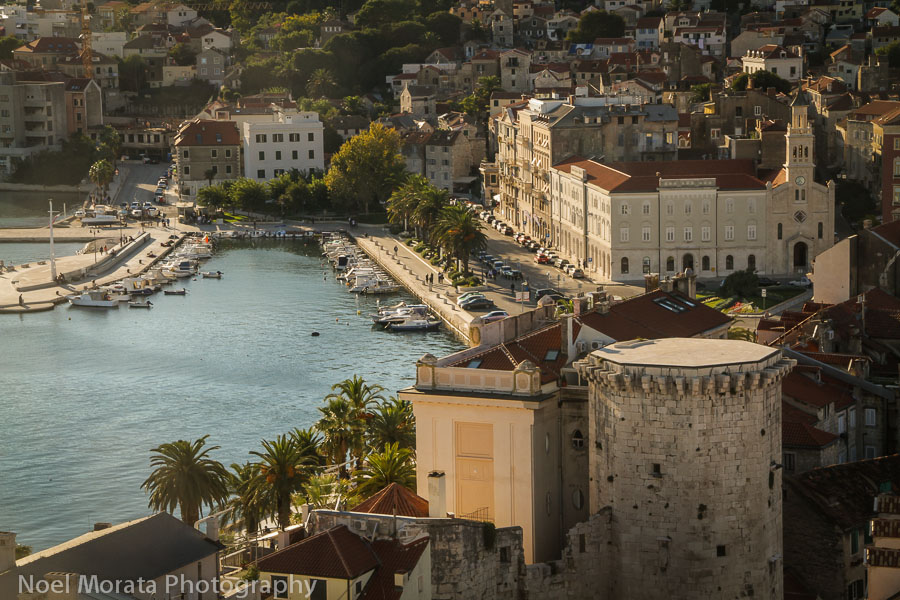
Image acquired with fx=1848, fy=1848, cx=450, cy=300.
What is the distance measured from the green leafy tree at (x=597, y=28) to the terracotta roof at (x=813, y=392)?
103 metres

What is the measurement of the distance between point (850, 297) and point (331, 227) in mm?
48683

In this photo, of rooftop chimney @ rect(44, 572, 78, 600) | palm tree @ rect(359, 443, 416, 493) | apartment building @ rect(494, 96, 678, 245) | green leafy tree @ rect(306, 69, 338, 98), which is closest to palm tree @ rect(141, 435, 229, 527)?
palm tree @ rect(359, 443, 416, 493)

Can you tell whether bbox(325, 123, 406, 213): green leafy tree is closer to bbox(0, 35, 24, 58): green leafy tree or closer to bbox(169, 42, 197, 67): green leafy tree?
bbox(169, 42, 197, 67): green leafy tree

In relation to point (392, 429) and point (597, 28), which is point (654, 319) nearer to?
point (392, 429)

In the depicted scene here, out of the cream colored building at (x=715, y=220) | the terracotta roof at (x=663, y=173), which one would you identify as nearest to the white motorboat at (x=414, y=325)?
the cream colored building at (x=715, y=220)

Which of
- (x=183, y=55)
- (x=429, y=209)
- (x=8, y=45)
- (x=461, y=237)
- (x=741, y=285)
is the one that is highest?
(x=8, y=45)

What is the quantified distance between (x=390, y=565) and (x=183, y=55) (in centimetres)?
12016

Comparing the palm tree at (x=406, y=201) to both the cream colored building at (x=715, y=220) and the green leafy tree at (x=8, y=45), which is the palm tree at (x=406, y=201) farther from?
the green leafy tree at (x=8, y=45)

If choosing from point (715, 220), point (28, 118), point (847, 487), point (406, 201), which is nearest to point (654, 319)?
point (847, 487)

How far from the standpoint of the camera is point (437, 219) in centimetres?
8119

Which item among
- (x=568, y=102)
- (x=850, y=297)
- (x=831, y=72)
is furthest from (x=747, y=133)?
(x=850, y=297)

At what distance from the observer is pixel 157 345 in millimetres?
66750

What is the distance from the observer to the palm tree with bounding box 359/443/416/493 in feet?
105

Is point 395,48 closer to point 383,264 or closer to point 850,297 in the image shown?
point 383,264
